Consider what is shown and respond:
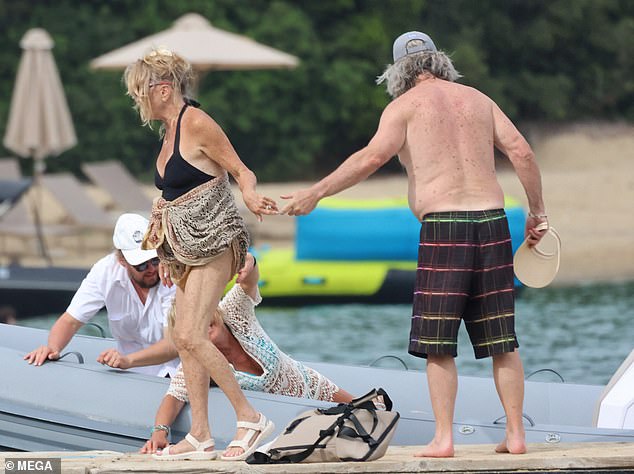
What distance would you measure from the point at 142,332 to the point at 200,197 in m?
1.13

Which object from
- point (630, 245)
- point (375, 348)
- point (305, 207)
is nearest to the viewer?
point (305, 207)

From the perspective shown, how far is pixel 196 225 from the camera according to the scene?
394 centimetres

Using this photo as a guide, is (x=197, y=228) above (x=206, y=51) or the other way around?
the other way around

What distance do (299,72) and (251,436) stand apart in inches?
710

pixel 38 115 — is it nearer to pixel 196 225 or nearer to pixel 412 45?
pixel 196 225

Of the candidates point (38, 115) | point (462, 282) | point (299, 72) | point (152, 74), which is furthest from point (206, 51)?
point (462, 282)

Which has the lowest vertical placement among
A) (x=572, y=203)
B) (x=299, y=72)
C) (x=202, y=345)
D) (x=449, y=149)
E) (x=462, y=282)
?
(x=202, y=345)

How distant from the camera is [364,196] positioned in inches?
744

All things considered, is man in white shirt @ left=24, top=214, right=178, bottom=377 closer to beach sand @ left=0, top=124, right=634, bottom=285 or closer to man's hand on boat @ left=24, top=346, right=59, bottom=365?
man's hand on boat @ left=24, top=346, right=59, bottom=365

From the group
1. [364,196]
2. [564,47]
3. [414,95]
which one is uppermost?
[564,47]

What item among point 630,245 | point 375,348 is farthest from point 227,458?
point 630,245

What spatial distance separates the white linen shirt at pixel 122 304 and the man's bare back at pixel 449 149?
1391 mm

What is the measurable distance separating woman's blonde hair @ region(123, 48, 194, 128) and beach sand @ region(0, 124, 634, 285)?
9.87 meters

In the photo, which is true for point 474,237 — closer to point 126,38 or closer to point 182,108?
point 182,108
